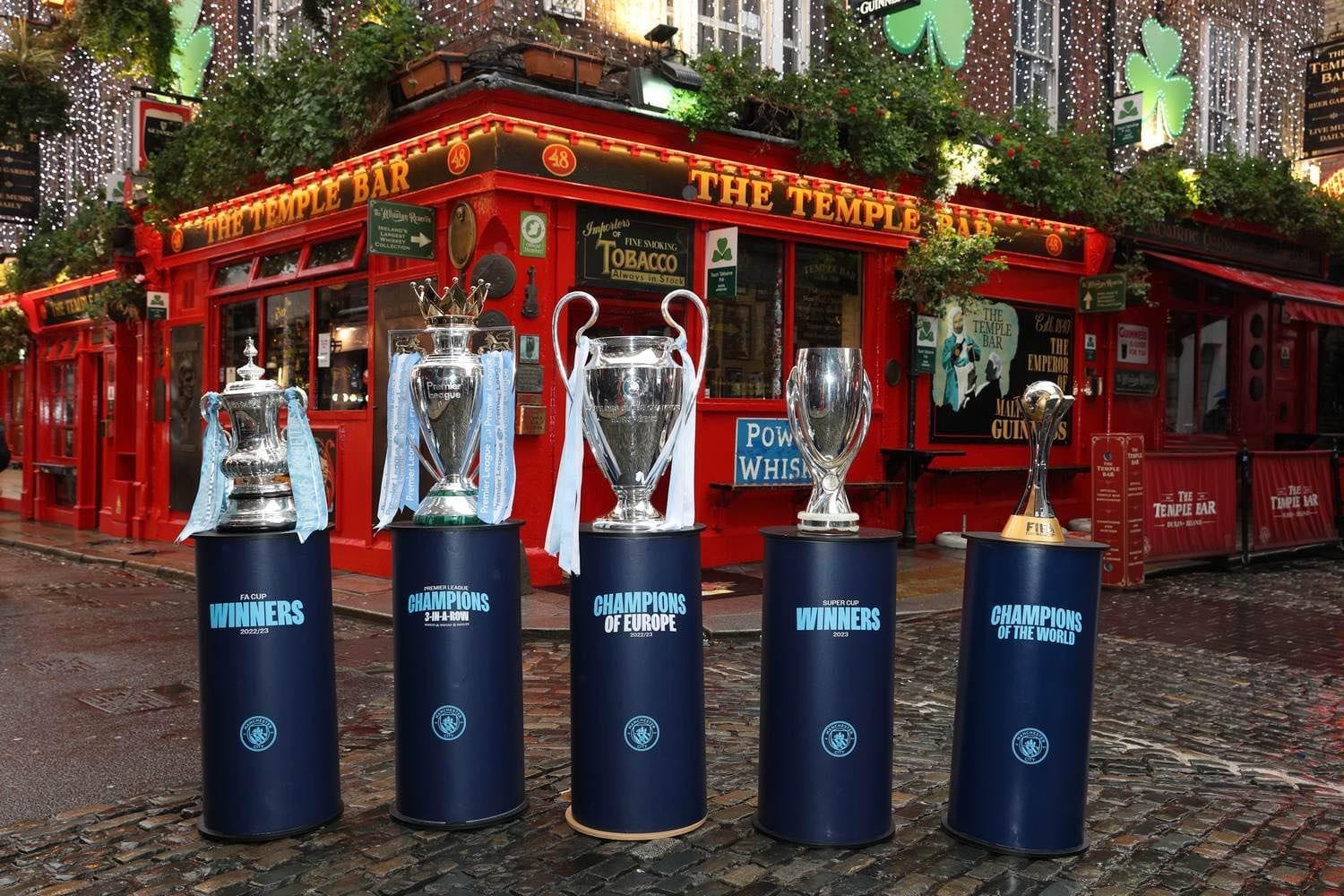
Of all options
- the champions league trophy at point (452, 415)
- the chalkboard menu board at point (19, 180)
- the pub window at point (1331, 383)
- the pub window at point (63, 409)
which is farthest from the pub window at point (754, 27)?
the pub window at point (63, 409)

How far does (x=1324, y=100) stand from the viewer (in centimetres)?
1522

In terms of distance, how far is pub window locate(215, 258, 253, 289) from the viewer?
39.8 feet

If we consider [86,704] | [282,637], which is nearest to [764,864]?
[282,637]

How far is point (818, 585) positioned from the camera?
374 centimetres

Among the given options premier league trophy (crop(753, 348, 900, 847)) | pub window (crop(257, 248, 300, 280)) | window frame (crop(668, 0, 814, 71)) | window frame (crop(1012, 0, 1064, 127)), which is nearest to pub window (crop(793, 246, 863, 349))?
window frame (crop(668, 0, 814, 71))

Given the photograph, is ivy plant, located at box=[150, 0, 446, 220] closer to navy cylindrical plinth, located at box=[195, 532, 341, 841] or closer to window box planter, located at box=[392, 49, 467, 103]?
Result: window box planter, located at box=[392, 49, 467, 103]

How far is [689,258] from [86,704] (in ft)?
20.3

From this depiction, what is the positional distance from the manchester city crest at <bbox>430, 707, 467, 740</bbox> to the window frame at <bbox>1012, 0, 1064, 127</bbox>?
12672 mm

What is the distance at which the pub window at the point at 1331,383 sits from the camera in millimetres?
16797

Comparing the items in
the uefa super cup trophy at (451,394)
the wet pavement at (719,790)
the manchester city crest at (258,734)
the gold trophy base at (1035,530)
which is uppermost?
the uefa super cup trophy at (451,394)

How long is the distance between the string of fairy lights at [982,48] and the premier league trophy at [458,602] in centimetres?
673

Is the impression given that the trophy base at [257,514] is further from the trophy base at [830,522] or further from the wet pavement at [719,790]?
the trophy base at [830,522]

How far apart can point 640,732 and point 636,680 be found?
0.18 m

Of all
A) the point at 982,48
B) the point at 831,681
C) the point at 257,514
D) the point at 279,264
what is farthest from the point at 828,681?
the point at 982,48
